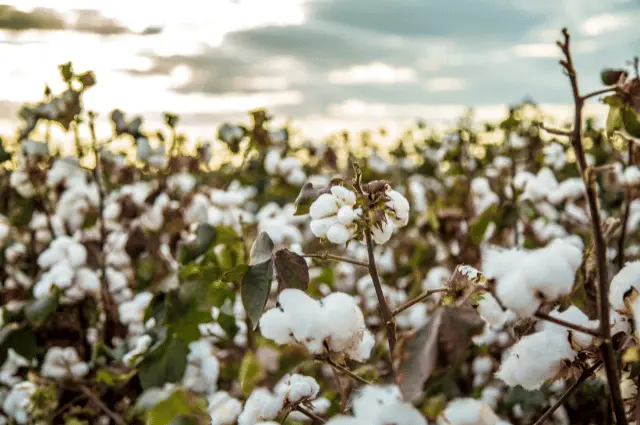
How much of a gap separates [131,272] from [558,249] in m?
3.04

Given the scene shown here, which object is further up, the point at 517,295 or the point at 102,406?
the point at 517,295

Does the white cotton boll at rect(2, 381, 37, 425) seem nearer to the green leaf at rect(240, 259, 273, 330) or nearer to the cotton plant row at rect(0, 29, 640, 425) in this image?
the cotton plant row at rect(0, 29, 640, 425)

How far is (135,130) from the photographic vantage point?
7.00ft

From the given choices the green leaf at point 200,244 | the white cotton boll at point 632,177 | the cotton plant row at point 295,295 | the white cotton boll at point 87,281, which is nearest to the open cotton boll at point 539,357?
the cotton plant row at point 295,295

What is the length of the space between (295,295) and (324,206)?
0.52 ft

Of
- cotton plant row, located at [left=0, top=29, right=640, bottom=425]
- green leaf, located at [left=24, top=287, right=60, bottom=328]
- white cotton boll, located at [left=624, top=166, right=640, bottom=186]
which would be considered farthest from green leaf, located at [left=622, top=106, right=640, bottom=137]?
green leaf, located at [left=24, top=287, right=60, bottom=328]

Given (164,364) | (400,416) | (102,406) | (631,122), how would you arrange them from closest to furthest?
(400,416) < (631,122) < (164,364) < (102,406)

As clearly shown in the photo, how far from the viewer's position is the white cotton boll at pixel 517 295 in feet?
2.14

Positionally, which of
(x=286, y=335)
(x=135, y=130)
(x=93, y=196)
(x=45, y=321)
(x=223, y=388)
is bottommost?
(x=223, y=388)

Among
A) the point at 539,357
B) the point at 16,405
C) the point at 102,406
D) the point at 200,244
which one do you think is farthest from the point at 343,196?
the point at 16,405

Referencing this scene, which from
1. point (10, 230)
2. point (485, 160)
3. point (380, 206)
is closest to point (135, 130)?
point (10, 230)

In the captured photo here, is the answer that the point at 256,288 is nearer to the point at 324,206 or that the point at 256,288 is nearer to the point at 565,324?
the point at 324,206

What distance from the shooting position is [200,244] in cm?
142

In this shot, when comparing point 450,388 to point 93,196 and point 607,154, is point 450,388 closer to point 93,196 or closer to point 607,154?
point 93,196
